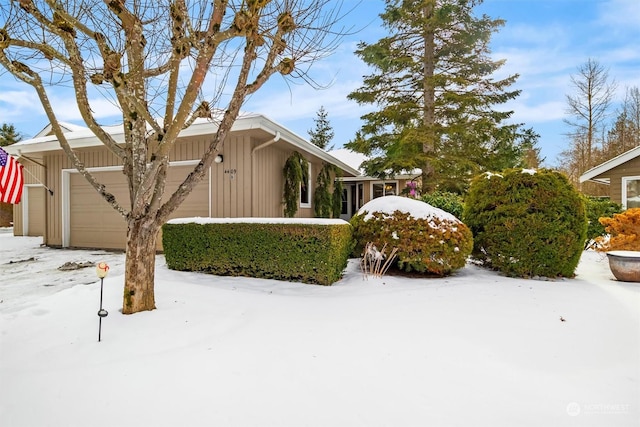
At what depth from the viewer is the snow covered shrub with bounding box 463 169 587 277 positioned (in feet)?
15.5

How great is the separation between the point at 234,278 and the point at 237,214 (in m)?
2.36

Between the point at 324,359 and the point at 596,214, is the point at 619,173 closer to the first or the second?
the point at 596,214

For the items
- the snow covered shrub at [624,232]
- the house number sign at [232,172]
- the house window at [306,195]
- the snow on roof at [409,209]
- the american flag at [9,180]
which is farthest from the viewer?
the house window at [306,195]

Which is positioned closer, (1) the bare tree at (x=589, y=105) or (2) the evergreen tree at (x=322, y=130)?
(1) the bare tree at (x=589, y=105)

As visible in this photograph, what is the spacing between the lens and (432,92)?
36.1 ft

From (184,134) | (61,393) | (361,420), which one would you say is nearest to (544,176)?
(361,420)

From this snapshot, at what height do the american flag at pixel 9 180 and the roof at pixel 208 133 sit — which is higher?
→ the roof at pixel 208 133

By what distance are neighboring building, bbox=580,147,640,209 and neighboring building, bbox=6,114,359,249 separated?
9086mm

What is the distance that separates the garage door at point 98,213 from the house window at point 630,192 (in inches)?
525

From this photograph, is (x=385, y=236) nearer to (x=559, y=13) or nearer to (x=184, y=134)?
(x=184, y=134)

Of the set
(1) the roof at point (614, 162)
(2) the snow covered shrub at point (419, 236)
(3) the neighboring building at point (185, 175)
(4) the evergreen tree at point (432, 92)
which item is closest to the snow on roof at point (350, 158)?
(4) the evergreen tree at point (432, 92)

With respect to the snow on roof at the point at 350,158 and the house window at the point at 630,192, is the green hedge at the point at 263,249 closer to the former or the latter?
the house window at the point at 630,192

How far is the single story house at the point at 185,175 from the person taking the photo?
22.6 feet

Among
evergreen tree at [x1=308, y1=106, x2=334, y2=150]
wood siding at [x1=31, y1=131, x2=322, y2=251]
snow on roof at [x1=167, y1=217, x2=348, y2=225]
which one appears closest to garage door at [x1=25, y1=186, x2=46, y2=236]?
wood siding at [x1=31, y1=131, x2=322, y2=251]
